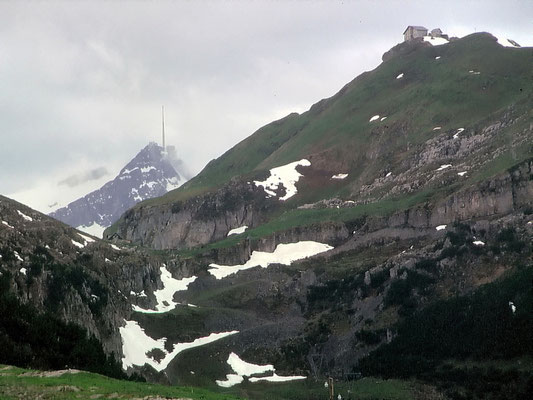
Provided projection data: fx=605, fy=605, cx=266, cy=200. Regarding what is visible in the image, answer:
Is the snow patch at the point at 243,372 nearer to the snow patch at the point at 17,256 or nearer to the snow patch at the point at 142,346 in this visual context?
the snow patch at the point at 142,346

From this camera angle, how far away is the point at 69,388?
162 feet

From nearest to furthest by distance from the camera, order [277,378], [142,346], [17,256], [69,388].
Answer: [69,388], [17,256], [277,378], [142,346]

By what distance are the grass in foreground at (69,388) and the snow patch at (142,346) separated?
109334mm

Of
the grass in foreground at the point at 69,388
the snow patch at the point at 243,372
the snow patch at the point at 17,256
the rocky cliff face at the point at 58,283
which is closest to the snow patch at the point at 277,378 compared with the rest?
the snow patch at the point at 243,372

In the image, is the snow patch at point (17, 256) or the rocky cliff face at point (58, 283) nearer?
the rocky cliff face at point (58, 283)

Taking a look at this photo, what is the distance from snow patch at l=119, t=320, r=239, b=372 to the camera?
172 m

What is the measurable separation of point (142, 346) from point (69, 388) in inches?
5461

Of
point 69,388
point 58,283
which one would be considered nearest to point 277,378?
point 58,283

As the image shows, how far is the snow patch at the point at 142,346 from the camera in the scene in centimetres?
17195

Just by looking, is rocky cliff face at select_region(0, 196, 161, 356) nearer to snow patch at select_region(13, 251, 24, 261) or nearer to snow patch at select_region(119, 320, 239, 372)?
snow patch at select_region(13, 251, 24, 261)

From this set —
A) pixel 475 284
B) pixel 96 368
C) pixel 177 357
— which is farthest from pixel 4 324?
pixel 475 284

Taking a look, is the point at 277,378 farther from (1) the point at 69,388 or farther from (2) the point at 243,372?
(1) the point at 69,388

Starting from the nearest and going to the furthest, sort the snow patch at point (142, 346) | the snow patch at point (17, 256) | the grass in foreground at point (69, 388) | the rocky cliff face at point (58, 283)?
1. the grass in foreground at point (69, 388)
2. the rocky cliff face at point (58, 283)
3. the snow patch at point (17, 256)
4. the snow patch at point (142, 346)

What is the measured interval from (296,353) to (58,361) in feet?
425
